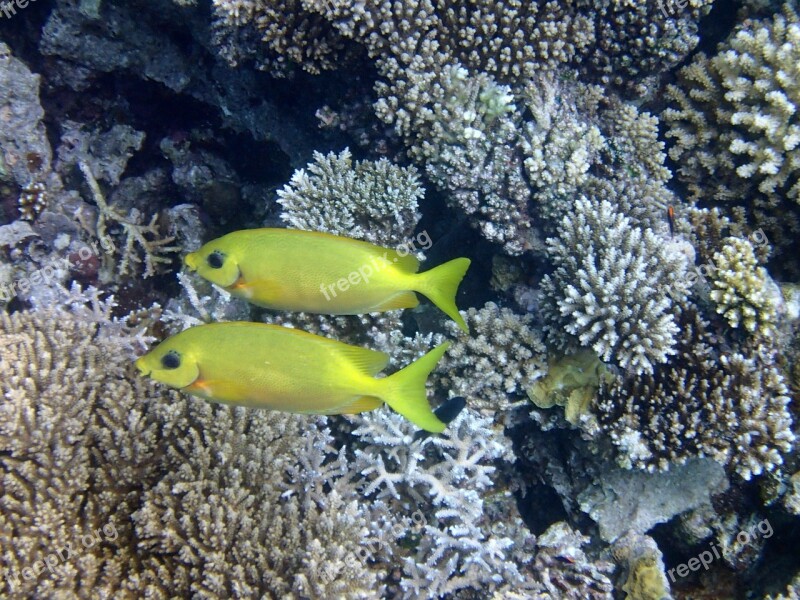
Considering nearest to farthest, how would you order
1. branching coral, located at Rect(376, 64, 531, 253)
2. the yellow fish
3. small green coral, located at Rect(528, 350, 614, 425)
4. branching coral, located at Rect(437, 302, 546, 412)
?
the yellow fish
small green coral, located at Rect(528, 350, 614, 425)
branching coral, located at Rect(437, 302, 546, 412)
branching coral, located at Rect(376, 64, 531, 253)

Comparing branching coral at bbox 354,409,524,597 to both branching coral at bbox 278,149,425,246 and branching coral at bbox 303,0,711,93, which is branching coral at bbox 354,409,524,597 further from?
branching coral at bbox 303,0,711,93

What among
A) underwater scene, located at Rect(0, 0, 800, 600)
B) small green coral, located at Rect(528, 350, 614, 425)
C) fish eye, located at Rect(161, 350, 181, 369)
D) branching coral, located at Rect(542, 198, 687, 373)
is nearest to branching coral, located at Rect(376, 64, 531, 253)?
underwater scene, located at Rect(0, 0, 800, 600)


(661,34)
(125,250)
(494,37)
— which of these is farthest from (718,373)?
(125,250)

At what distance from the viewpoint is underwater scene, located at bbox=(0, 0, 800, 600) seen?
3.41 metres

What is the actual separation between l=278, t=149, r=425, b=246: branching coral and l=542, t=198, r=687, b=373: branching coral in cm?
134

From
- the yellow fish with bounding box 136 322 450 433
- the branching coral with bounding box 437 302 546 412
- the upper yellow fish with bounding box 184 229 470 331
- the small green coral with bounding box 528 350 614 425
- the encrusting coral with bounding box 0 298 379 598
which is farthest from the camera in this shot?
the branching coral with bounding box 437 302 546 412

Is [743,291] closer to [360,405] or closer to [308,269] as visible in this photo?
[360,405]

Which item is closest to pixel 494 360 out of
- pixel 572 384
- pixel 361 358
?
pixel 572 384

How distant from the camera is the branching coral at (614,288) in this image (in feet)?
12.9

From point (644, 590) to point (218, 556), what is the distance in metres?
3.04

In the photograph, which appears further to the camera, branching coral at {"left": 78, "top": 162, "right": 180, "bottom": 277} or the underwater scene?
branching coral at {"left": 78, "top": 162, "right": 180, "bottom": 277}

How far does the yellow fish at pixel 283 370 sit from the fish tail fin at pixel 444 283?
1.32 feet

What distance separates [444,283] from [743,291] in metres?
2.66

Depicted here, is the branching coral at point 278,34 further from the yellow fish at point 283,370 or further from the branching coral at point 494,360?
the yellow fish at point 283,370
